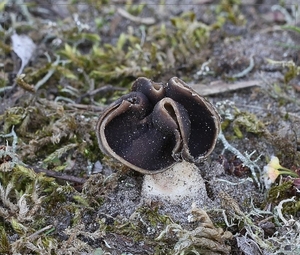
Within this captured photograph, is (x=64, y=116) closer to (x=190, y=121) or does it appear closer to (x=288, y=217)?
(x=190, y=121)

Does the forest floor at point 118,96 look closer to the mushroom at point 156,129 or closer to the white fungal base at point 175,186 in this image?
the white fungal base at point 175,186

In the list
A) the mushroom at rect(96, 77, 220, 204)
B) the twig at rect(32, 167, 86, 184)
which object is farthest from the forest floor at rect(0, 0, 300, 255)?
the mushroom at rect(96, 77, 220, 204)

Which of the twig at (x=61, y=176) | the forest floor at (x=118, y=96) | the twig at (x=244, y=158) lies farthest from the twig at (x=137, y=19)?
the twig at (x=61, y=176)

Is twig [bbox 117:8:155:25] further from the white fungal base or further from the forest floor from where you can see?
the white fungal base

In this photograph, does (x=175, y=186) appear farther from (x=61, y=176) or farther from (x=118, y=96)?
(x=118, y=96)

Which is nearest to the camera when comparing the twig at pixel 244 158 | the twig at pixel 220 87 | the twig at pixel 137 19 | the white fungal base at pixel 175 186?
the white fungal base at pixel 175 186

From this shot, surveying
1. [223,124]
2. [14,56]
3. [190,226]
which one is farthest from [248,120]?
[14,56]

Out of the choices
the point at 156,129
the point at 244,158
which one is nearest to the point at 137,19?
the point at 244,158
